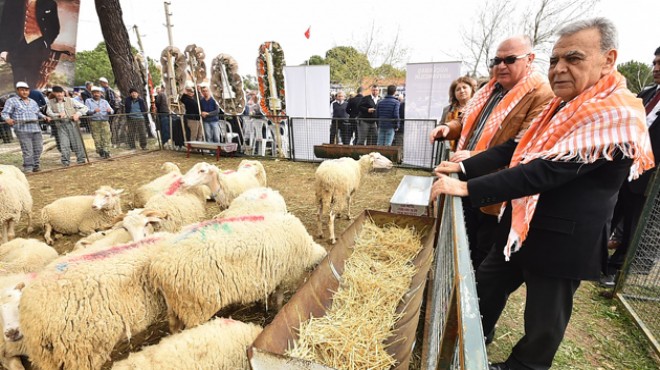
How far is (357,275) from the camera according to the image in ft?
9.00

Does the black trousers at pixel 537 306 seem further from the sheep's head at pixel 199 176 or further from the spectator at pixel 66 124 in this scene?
the spectator at pixel 66 124

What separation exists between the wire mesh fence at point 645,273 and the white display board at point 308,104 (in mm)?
7572

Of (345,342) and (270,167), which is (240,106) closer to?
(270,167)

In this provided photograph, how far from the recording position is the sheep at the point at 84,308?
79.6 inches

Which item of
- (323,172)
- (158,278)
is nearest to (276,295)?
(158,278)

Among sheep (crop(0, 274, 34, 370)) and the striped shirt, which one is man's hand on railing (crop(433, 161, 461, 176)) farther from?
the striped shirt

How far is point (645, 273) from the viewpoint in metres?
3.09

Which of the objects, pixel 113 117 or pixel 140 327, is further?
pixel 113 117

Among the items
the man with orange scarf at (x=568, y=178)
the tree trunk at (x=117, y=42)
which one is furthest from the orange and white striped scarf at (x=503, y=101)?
the tree trunk at (x=117, y=42)

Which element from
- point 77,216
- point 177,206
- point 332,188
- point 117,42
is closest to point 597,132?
point 332,188

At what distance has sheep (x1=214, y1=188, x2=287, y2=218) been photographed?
147 inches

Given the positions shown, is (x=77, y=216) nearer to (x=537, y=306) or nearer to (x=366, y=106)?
(x=537, y=306)

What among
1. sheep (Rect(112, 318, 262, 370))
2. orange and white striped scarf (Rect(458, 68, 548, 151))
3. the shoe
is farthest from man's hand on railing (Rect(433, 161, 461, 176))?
the shoe

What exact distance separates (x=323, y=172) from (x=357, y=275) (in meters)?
2.33
